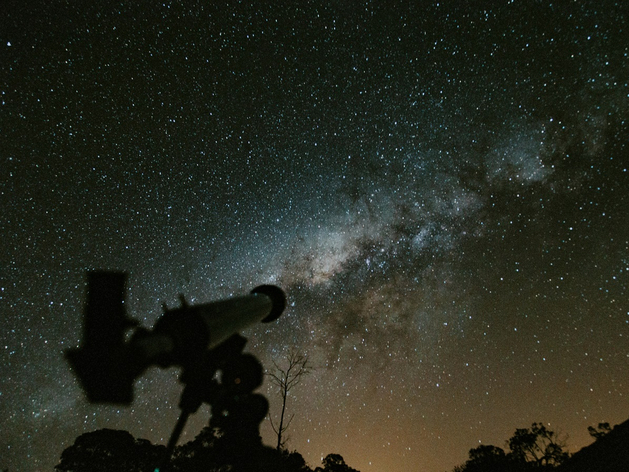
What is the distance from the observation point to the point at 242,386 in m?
3.59

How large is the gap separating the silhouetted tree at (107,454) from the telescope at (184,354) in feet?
62.6

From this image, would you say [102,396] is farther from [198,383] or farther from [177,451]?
[177,451]

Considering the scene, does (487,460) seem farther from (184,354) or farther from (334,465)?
(184,354)

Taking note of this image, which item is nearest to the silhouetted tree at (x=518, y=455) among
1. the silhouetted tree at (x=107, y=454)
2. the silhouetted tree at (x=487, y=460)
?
the silhouetted tree at (x=487, y=460)

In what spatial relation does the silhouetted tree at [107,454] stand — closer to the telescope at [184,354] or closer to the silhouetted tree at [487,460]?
the telescope at [184,354]

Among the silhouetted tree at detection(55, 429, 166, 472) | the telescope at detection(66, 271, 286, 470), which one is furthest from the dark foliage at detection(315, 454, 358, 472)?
the telescope at detection(66, 271, 286, 470)

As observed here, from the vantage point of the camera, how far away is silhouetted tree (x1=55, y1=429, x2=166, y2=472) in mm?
17734

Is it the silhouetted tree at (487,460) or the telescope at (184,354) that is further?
the silhouetted tree at (487,460)

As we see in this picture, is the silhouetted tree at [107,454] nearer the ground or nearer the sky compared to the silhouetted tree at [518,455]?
nearer the sky

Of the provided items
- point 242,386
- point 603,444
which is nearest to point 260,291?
point 242,386

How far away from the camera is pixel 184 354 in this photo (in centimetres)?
233

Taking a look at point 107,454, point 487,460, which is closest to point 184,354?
point 107,454

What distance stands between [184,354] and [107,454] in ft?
72.8

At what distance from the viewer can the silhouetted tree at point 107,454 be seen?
1773cm
